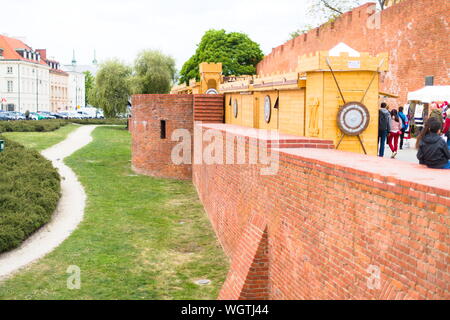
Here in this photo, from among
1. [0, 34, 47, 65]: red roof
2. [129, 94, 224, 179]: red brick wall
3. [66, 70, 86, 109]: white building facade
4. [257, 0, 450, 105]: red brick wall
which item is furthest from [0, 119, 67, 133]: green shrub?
[66, 70, 86, 109]: white building facade

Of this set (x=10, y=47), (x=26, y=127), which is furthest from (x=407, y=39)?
(x=10, y=47)

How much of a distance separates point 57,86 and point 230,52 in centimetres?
5159

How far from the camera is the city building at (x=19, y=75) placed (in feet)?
257

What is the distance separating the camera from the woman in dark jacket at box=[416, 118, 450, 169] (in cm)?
606

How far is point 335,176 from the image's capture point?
19.3 feet

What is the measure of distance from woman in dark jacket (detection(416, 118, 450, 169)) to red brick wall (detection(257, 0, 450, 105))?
601 inches

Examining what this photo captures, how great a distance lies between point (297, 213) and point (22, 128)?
38528 millimetres

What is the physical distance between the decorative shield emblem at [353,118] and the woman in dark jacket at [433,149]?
4.02m

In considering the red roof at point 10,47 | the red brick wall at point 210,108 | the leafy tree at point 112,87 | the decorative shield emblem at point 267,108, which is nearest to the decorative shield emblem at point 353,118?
the decorative shield emblem at point 267,108

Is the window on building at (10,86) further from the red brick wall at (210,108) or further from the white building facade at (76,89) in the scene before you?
the red brick wall at (210,108)

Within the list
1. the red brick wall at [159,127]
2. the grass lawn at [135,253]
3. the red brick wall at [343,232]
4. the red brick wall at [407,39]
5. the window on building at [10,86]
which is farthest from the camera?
the window on building at [10,86]

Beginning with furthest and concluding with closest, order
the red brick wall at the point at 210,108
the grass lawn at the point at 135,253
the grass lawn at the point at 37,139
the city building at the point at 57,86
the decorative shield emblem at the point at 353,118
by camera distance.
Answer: the city building at the point at 57,86, the grass lawn at the point at 37,139, the red brick wall at the point at 210,108, the decorative shield emblem at the point at 353,118, the grass lawn at the point at 135,253

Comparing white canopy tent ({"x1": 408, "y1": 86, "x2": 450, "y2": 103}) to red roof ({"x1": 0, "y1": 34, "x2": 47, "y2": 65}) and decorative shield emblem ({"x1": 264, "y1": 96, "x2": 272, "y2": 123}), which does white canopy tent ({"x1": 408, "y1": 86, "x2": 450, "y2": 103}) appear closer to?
decorative shield emblem ({"x1": 264, "y1": 96, "x2": 272, "y2": 123})

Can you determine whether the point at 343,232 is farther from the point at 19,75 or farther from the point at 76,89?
the point at 76,89
